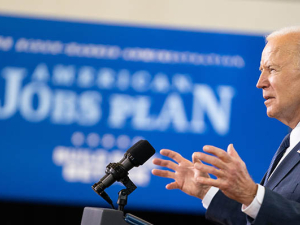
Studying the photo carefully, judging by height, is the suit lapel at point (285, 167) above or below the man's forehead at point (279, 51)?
below

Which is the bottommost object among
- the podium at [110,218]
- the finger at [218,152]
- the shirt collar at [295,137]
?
the podium at [110,218]

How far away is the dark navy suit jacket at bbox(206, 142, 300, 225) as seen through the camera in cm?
144

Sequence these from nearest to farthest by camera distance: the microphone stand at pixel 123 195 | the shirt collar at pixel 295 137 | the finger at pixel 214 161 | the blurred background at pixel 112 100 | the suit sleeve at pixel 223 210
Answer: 1. the finger at pixel 214 161
2. the microphone stand at pixel 123 195
3. the suit sleeve at pixel 223 210
4. the shirt collar at pixel 295 137
5. the blurred background at pixel 112 100

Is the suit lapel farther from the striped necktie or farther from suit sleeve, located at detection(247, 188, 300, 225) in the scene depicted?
suit sleeve, located at detection(247, 188, 300, 225)

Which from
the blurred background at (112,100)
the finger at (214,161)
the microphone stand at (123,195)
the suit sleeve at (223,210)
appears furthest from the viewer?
the blurred background at (112,100)

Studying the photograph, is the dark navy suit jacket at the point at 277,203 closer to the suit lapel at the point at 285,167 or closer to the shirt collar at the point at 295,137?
the suit lapel at the point at 285,167

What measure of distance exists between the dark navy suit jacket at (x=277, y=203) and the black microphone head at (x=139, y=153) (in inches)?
12.2

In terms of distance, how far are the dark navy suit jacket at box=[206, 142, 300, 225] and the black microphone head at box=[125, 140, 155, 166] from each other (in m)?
0.31

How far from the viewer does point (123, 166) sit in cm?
160

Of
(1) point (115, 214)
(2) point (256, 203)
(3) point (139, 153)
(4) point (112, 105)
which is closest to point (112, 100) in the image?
(4) point (112, 105)

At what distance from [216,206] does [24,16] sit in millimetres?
3055

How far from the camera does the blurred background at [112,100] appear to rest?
3.91 m

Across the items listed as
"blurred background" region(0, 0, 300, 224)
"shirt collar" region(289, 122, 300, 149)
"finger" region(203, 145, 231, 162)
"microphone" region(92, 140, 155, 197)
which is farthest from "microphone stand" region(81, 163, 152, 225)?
"blurred background" region(0, 0, 300, 224)

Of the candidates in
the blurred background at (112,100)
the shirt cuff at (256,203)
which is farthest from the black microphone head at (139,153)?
the blurred background at (112,100)
